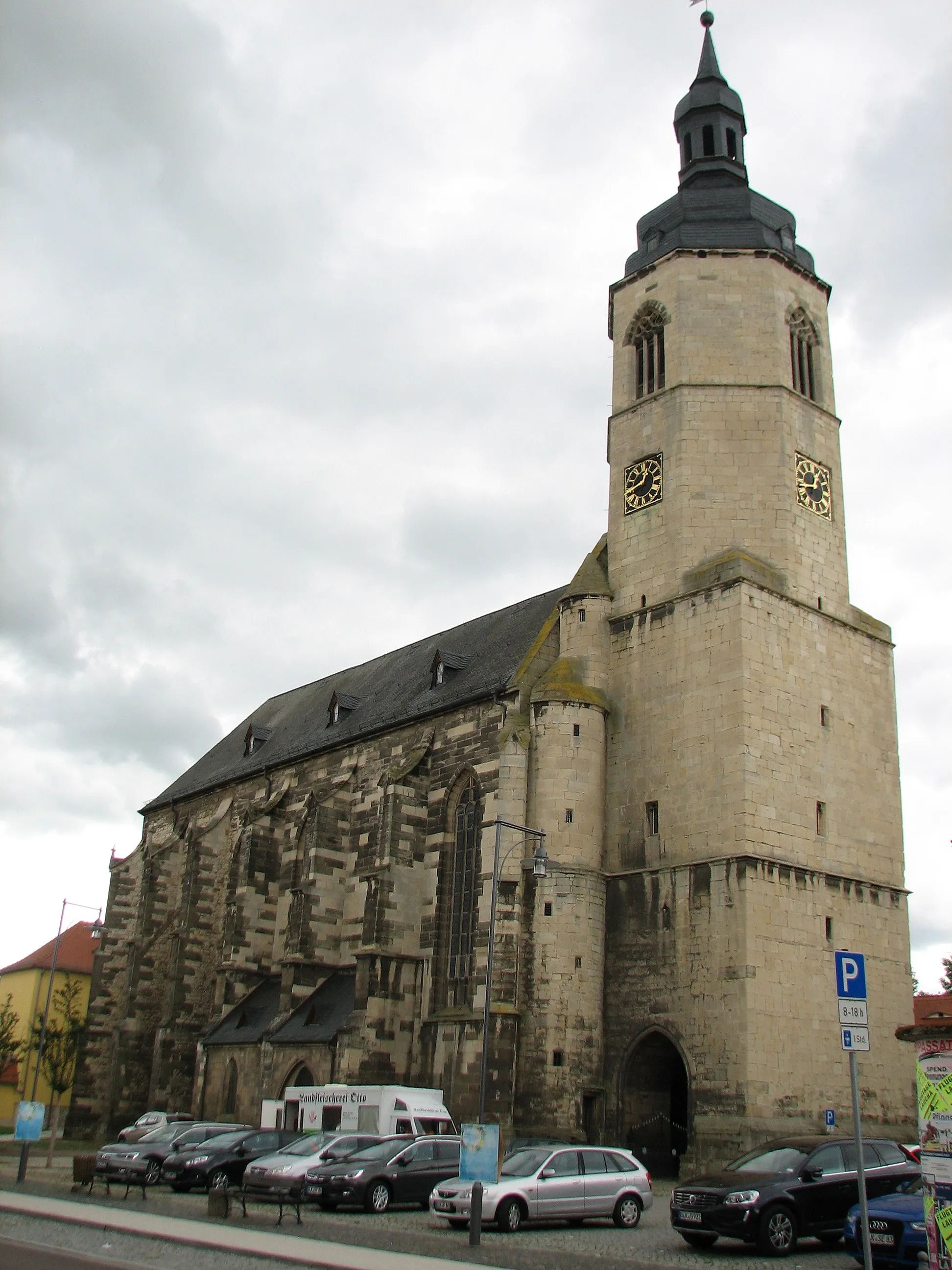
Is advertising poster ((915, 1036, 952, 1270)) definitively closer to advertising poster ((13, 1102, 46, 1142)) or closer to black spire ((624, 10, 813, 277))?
advertising poster ((13, 1102, 46, 1142))

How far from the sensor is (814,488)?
3400 centimetres

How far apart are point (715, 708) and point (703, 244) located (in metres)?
15.0

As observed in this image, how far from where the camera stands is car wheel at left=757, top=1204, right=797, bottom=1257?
15938mm

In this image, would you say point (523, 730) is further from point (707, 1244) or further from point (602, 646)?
point (707, 1244)

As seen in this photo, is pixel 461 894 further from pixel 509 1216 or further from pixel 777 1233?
pixel 777 1233

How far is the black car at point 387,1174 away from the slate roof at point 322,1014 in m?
11.1

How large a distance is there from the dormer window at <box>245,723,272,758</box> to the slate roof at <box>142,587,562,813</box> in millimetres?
224

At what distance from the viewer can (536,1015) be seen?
2881 centimetres

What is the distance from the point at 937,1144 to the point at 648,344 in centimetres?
2910

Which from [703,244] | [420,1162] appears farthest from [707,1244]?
[703,244]

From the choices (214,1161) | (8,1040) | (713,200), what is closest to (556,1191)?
(214,1161)

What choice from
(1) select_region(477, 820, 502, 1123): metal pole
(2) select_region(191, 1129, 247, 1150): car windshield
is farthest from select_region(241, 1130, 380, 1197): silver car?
(1) select_region(477, 820, 502, 1123): metal pole

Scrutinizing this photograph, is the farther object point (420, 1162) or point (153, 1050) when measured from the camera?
point (153, 1050)

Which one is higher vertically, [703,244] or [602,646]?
[703,244]
